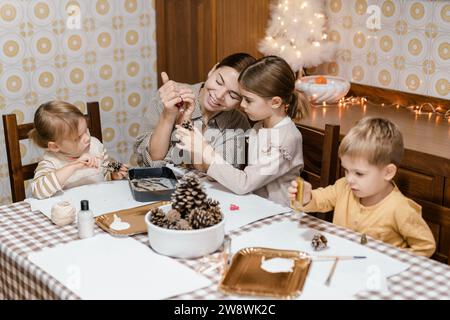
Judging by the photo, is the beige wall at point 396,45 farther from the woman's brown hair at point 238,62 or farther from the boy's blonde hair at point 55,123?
the boy's blonde hair at point 55,123

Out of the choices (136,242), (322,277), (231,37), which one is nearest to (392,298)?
(322,277)

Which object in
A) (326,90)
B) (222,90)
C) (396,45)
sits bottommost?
(326,90)

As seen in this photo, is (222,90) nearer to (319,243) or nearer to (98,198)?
(98,198)

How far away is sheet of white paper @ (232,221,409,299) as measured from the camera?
1495mm

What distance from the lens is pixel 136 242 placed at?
1751mm

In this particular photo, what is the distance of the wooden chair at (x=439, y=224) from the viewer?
1.98 metres

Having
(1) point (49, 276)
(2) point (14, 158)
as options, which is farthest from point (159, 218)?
(2) point (14, 158)

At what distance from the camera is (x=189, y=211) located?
65.7 inches

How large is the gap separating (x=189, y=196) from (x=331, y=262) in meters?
0.40

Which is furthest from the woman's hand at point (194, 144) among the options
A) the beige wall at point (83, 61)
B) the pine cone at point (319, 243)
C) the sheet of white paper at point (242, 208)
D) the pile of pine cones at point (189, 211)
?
the beige wall at point (83, 61)

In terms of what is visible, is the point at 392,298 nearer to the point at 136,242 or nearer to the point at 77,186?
the point at 136,242

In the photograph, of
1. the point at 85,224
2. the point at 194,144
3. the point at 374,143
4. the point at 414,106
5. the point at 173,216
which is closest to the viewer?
the point at 173,216

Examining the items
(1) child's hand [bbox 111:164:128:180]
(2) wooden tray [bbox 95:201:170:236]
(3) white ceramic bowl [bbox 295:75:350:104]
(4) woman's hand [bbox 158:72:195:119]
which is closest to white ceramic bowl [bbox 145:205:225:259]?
(2) wooden tray [bbox 95:201:170:236]

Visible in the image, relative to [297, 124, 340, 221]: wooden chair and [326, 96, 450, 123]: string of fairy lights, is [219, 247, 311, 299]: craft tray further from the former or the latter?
[326, 96, 450, 123]: string of fairy lights
